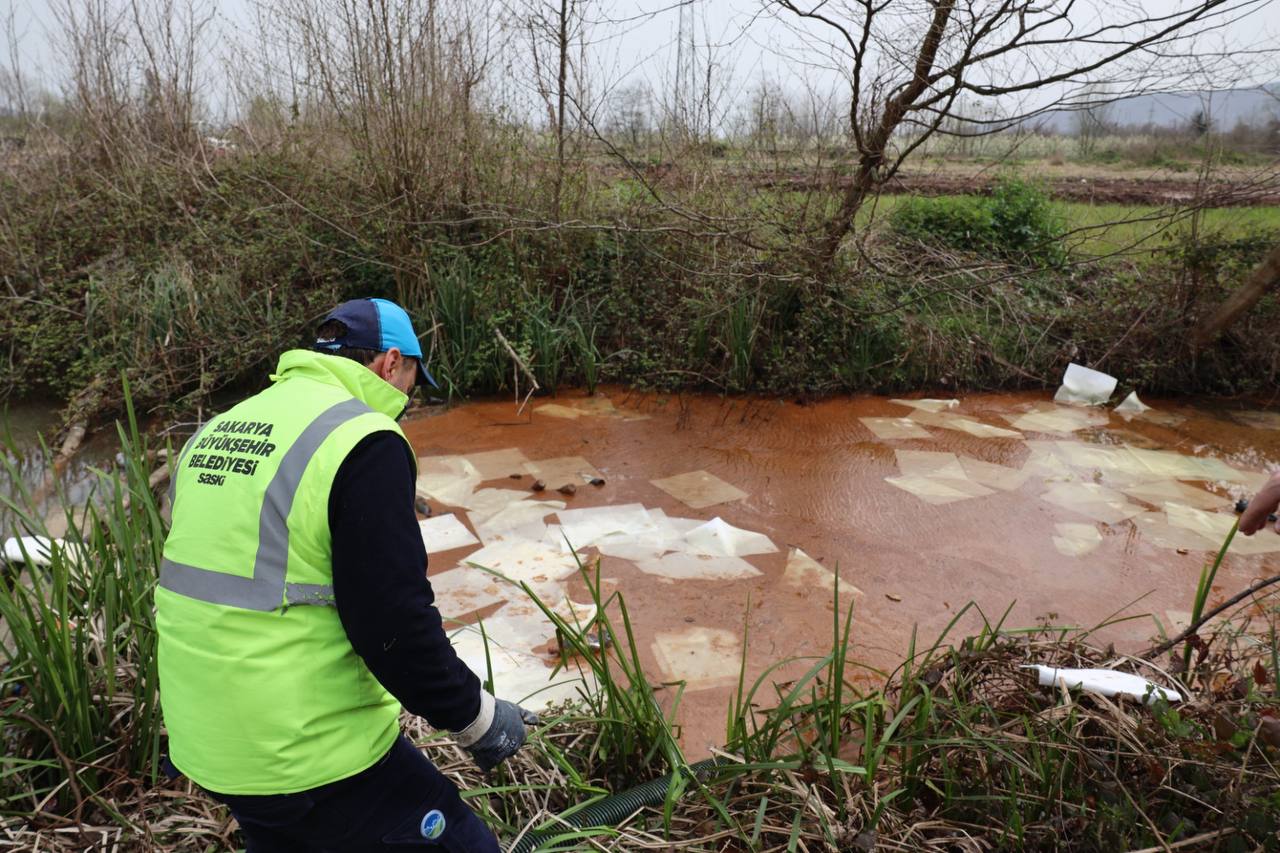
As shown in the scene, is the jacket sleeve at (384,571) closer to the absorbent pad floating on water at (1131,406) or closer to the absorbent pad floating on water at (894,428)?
the absorbent pad floating on water at (894,428)

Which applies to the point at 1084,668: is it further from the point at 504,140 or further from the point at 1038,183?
the point at 1038,183

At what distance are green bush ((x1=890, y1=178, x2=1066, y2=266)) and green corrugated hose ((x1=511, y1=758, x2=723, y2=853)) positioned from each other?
21.1ft

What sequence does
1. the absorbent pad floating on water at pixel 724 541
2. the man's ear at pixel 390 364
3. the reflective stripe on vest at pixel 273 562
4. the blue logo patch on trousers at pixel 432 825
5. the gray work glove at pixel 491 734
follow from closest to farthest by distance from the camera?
the reflective stripe on vest at pixel 273 562
the blue logo patch on trousers at pixel 432 825
the gray work glove at pixel 491 734
the man's ear at pixel 390 364
the absorbent pad floating on water at pixel 724 541

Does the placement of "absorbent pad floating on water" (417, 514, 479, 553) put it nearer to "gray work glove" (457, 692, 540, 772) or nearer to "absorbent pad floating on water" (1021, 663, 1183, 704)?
"gray work glove" (457, 692, 540, 772)

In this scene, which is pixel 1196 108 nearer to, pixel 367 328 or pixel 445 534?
pixel 445 534

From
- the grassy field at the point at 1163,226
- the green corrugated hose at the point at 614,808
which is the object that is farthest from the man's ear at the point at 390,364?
the grassy field at the point at 1163,226

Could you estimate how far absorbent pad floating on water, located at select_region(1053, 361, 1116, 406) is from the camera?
647cm

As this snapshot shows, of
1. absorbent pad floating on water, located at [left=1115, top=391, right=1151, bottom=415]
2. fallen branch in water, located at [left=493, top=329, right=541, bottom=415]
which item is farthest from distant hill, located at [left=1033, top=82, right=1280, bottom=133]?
fallen branch in water, located at [left=493, top=329, right=541, bottom=415]

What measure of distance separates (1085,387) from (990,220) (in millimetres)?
2335

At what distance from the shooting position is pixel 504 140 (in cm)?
702

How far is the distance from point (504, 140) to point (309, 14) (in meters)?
1.76

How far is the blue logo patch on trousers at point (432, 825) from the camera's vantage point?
66.3 inches

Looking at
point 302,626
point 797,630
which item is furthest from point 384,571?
point 797,630

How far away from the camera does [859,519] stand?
4.55 m
